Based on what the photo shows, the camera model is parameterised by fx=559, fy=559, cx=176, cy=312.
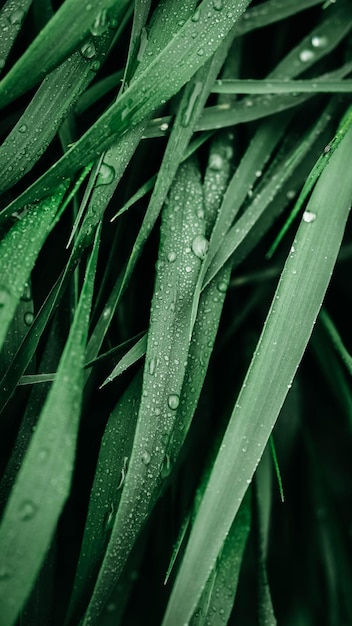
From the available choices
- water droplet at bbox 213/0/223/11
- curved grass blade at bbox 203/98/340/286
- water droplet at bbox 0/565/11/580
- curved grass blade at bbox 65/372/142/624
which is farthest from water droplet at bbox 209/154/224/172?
water droplet at bbox 0/565/11/580

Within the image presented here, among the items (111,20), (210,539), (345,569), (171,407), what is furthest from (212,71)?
(345,569)

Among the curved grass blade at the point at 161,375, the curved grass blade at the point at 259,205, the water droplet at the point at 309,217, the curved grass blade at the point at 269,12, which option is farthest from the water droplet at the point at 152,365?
the curved grass blade at the point at 269,12

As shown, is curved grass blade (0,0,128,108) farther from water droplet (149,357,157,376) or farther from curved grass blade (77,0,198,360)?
water droplet (149,357,157,376)

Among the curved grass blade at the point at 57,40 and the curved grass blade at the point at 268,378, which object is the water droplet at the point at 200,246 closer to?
the curved grass blade at the point at 268,378

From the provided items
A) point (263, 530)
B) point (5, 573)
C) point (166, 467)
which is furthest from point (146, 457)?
point (263, 530)

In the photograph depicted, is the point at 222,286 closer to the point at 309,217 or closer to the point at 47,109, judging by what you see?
the point at 309,217
